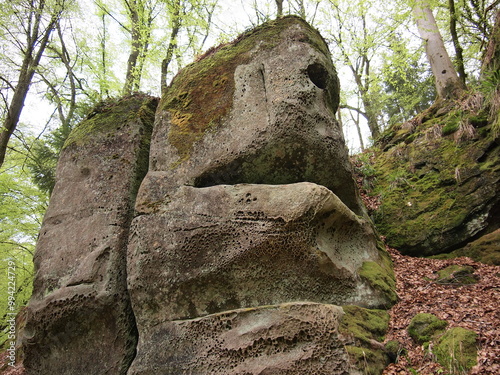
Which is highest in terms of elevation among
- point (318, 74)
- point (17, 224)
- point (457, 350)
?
point (318, 74)

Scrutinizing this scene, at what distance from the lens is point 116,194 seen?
575 cm

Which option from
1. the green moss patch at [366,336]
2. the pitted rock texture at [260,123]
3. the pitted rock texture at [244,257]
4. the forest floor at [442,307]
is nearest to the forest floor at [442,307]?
the forest floor at [442,307]

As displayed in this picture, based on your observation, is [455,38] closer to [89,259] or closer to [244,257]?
[244,257]

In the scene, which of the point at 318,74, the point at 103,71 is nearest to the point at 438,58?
the point at 318,74

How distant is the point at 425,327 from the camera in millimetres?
3922

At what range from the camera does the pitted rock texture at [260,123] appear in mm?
5188

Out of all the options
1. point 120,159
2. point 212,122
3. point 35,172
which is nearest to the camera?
point 212,122

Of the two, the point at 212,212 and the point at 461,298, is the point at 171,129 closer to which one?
the point at 212,212

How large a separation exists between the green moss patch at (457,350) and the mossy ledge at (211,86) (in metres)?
4.57

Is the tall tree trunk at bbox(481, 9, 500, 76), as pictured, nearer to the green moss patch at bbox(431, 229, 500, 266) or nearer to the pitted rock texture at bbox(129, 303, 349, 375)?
the green moss patch at bbox(431, 229, 500, 266)

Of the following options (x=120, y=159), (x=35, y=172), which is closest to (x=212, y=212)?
(x=120, y=159)

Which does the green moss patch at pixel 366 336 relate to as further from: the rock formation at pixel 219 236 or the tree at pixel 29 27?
the tree at pixel 29 27

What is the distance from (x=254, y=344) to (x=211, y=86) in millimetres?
4641

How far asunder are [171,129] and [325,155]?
299 cm
